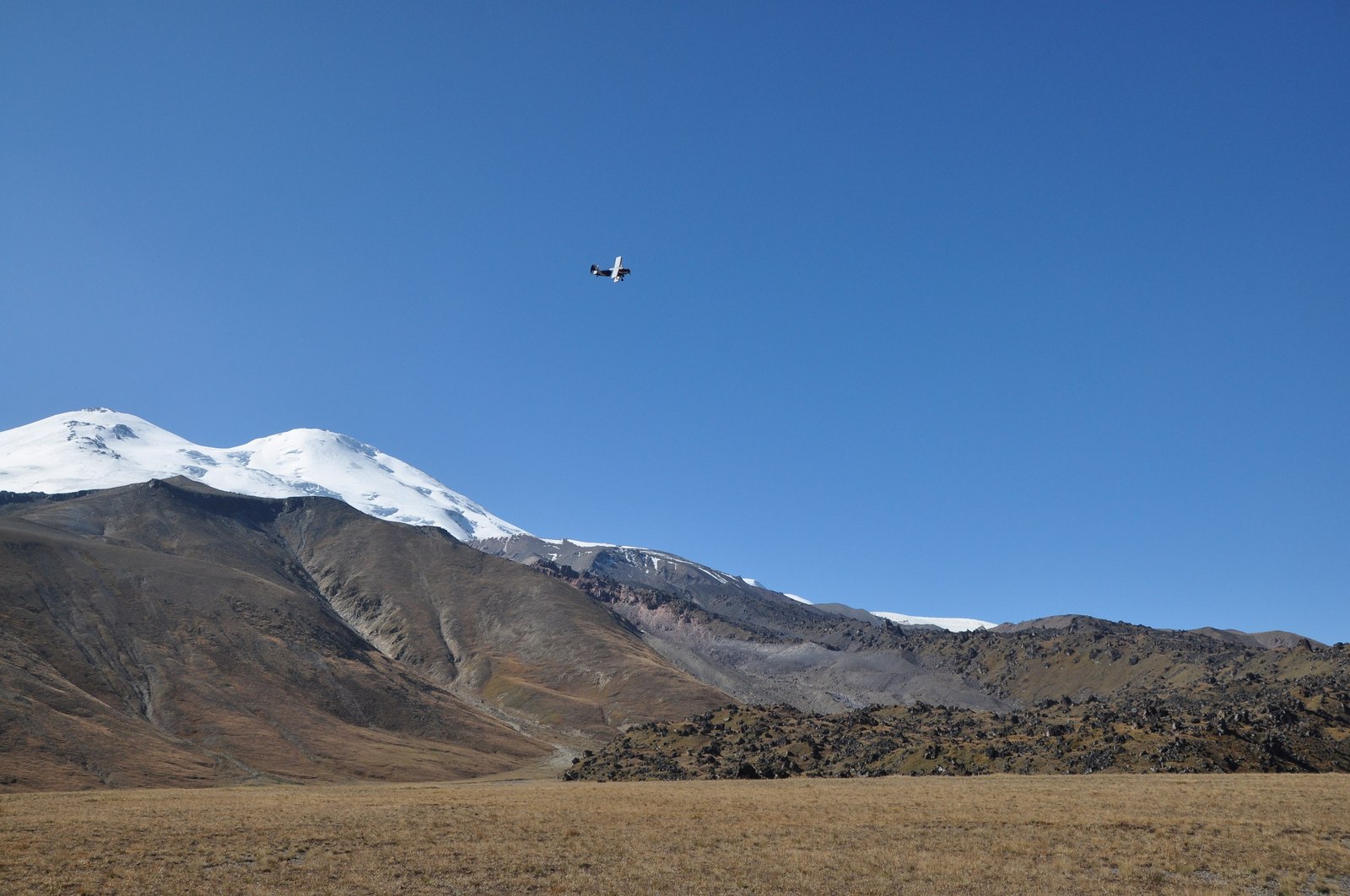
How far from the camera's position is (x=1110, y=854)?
3578 cm

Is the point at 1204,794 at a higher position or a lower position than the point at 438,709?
higher

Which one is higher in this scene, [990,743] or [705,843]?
[990,743]

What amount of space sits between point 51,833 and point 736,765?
5976cm

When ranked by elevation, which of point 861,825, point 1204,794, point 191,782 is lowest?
point 191,782

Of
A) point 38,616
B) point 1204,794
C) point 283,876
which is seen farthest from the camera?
point 38,616

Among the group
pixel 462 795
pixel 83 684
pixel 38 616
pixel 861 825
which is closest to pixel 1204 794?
pixel 861 825

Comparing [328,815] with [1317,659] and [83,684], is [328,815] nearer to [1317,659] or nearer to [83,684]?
[83,684]

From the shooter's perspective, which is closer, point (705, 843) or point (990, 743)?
point (705, 843)

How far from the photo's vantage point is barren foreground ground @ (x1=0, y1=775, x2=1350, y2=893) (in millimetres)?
31953

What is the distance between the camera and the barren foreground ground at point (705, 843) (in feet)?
105

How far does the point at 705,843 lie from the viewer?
128ft

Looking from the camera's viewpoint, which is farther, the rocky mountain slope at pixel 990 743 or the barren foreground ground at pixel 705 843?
the rocky mountain slope at pixel 990 743

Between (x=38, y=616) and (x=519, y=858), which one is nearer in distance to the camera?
(x=519, y=858)

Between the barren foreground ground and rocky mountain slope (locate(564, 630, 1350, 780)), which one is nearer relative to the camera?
the barren foreground ground
